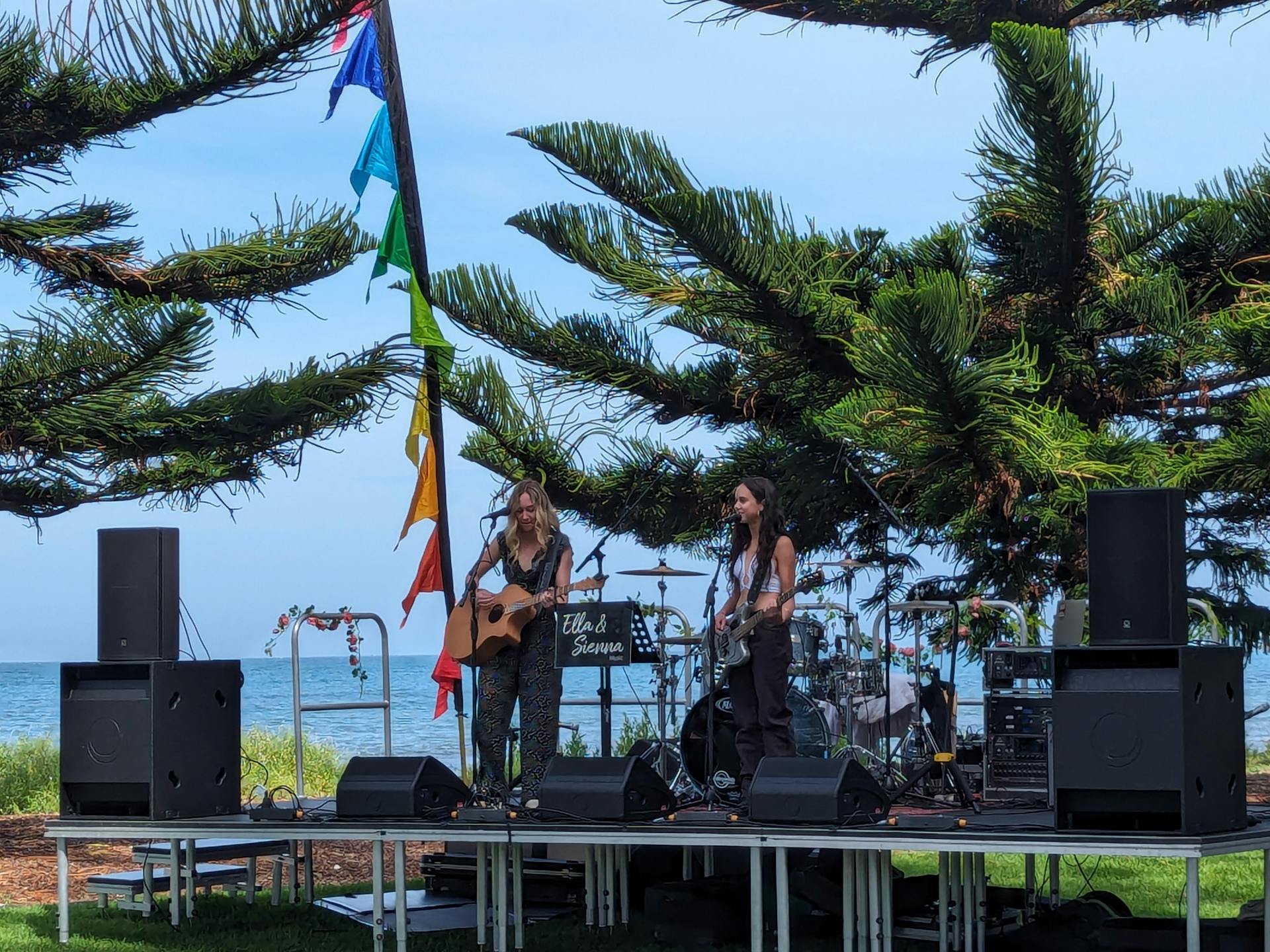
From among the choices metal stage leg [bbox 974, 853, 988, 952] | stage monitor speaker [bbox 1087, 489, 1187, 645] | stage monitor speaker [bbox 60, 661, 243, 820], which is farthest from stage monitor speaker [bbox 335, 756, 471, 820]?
stage monitor speaker [bbox 1087, 489, 1187, 645]

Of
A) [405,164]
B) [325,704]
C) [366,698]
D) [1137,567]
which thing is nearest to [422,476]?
[405,164]

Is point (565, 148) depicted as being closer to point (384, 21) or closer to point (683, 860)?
point (384, 21)

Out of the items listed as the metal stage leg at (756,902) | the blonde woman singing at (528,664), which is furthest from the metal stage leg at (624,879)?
the metal stage leg at (756,902)

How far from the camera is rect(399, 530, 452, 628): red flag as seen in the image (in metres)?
9.09

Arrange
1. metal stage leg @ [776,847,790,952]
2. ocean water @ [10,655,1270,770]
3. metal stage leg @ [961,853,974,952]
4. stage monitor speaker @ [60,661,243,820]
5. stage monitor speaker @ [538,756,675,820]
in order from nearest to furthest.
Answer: metal stage leg @ [776,847,790,952] → stage monitor speaker @ [538,756,675,820] → metal stage leg @ [961,853,974,952] → stage monitor speaker @ [60,661,243,820] → ocean water @ [10,655,1270,770]

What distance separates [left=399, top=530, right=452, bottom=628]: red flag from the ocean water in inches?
85.3

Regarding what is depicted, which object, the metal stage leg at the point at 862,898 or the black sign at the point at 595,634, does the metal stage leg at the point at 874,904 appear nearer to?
the metal stage leg at the point at 862,898

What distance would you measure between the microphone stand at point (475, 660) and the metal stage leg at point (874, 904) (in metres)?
1.50

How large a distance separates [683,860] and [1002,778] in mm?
1322

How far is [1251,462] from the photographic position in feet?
22.2

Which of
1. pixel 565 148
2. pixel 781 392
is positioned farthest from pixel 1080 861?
pixel 565 148

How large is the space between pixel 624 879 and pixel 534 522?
1.37 m

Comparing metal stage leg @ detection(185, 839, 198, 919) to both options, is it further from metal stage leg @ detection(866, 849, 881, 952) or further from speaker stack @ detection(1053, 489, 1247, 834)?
speaker stack @ detection(1053, 489, 1247, 834)

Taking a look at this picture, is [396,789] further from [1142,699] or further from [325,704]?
[1142,699]
